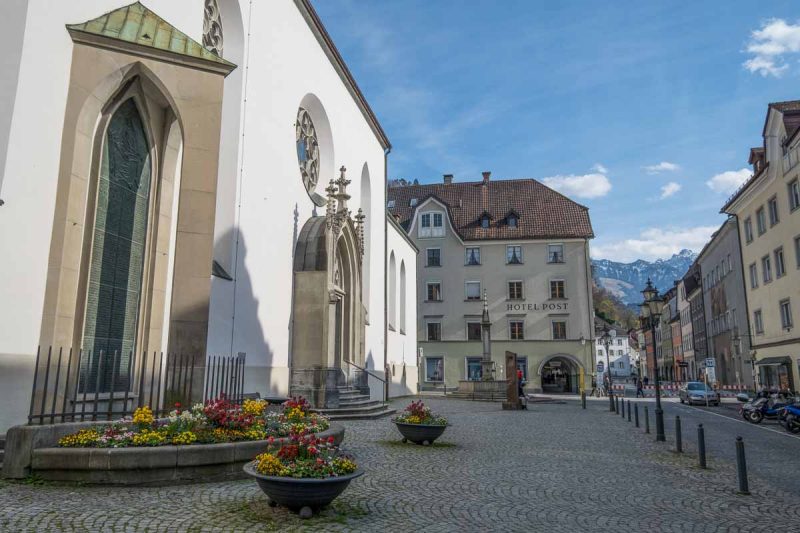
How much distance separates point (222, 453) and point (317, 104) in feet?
54.3

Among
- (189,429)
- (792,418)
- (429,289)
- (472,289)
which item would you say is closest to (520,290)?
(472,289)

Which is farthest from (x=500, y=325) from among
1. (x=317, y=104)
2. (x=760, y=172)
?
(x=317, y=104)

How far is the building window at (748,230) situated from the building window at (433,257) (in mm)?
22724

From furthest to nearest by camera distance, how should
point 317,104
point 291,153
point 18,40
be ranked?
point 317,104 → point 291,153 → point 18,40

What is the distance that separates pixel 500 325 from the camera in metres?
48.4

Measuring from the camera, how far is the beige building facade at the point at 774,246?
29.7 metres

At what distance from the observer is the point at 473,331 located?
48250mm

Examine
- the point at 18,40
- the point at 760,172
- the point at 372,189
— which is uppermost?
the point at 760,172

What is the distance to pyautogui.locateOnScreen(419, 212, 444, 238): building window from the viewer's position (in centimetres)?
5069

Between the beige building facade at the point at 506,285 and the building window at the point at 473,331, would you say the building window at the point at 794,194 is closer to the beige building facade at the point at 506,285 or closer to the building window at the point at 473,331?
the beige building facade at the point at 506,285

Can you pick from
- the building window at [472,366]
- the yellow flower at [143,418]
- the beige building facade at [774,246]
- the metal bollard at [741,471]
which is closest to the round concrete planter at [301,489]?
the yellow flower at [143,418]

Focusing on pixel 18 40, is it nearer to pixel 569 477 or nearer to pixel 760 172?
pixel 569 477

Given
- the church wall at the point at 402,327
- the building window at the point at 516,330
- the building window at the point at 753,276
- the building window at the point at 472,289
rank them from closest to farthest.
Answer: the church wall at the point at 402,327 < the building window at the point at 753,276 < the building window at the point at 516,330 < the building window at the point at 472,289

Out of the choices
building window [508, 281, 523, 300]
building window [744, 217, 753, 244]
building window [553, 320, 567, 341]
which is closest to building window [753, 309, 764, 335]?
building window [744, 217, 753, 244]
